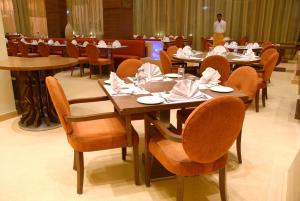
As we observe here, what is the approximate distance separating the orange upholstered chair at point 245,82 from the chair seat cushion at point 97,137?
112cm

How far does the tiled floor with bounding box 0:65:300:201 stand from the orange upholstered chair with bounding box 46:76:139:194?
0.67 ft

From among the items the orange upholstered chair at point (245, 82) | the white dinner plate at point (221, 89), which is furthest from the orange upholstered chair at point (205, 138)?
the orange upholstered chair at point (245, 82)

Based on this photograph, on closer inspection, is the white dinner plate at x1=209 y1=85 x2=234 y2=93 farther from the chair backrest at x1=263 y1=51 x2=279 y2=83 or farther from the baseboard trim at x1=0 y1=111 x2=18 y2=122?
the baseboard trim at x1=0 y1=111 x2=18 y2=122

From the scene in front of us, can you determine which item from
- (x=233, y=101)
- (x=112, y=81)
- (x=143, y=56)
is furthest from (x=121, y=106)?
(x=143, y=56)

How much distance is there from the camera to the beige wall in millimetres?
3674

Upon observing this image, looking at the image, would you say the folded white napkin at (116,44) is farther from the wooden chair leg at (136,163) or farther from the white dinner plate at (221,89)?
the wooden chair leg at (136,163)

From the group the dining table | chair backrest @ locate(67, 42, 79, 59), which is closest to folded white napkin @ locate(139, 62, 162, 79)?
the dining table

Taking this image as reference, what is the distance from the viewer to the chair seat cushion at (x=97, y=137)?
2.03m

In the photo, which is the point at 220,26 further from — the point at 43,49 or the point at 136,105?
the point at 136,105

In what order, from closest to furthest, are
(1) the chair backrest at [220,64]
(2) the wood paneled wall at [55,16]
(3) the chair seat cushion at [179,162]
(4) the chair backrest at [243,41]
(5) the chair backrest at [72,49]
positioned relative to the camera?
1. (3) the chair seat cushion at [179,162]
2. (1) the chair backrest at [220,64]
3. (5) the chair backrest at [72,49]
4. (4) the chair backrest at [243,41]
5. (2) the wood paneled wall at [55,16]

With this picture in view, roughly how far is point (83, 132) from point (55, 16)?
8.25 metres

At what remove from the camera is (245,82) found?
252 centimetres

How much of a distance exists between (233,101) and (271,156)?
62.8 inches

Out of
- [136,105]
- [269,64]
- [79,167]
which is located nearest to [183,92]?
[136,105]
